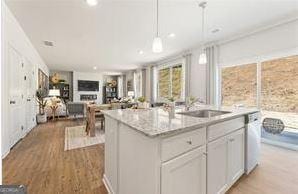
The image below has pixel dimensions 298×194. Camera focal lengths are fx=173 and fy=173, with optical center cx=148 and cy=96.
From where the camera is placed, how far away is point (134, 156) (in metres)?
1.43

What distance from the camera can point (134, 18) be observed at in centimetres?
344

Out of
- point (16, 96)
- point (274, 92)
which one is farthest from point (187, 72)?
point (16, 96)

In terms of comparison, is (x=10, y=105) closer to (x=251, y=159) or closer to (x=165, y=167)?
(x=165, y=167)

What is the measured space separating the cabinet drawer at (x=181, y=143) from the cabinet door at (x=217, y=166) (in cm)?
20

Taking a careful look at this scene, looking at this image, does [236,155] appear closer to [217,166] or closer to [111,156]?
[217,166]

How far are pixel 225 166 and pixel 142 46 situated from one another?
439 cm

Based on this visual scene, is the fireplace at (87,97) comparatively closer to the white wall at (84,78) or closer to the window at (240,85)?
the white wall at (84,78)

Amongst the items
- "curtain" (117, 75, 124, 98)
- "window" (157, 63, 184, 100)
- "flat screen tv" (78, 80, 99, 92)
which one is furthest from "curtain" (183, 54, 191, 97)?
"flat screen tv" (78, 80, 99, 92)

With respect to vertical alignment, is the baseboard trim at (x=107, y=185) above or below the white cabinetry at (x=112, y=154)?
below

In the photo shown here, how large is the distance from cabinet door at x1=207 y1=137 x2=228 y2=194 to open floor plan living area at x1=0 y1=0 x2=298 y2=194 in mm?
11

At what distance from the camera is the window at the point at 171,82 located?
22.7 feet

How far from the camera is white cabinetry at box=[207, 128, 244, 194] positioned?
167cm

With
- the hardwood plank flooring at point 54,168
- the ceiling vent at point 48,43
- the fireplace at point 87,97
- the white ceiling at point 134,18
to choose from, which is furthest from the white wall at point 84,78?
the hardwood plank flooring at point 54,168

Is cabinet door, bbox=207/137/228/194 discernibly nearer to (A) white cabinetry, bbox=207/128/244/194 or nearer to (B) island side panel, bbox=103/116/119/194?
(A) white cabinetry, bbox=207/128/244/194
